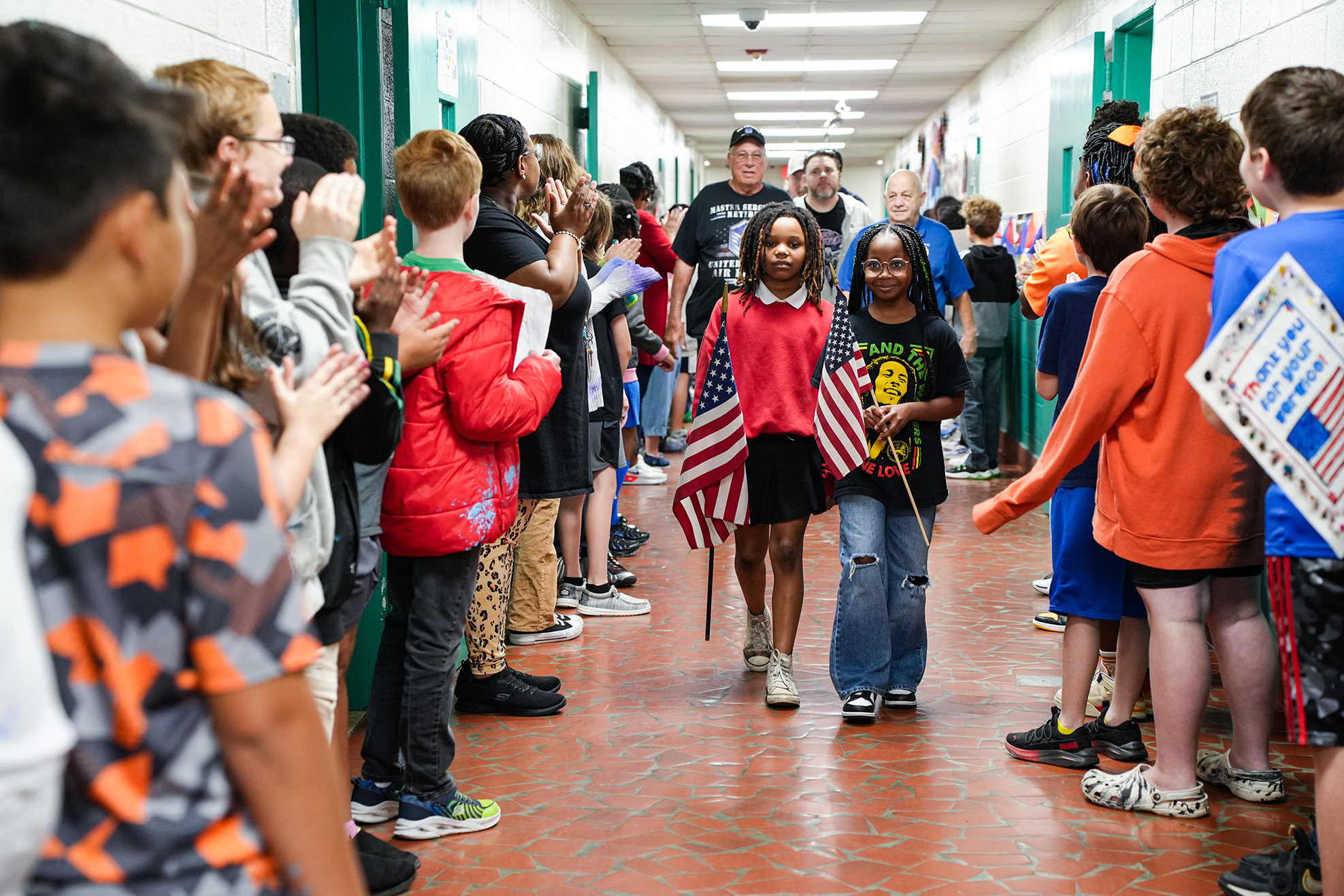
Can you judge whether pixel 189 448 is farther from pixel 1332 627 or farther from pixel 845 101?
pixel 845 101

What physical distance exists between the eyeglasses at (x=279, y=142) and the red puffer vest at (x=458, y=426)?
76 centimetres

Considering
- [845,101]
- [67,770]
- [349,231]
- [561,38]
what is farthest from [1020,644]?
[845,101]

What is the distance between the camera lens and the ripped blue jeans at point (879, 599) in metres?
3.33

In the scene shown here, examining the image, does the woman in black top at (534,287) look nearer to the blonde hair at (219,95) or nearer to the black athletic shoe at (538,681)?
the black athletic shoe at (538,681)

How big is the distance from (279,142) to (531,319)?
1.20 meters

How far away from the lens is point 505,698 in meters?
3.38

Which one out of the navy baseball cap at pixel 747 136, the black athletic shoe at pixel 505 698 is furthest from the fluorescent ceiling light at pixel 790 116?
the black athletic shoe at pixel 505 698

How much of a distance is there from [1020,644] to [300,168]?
9.94ft

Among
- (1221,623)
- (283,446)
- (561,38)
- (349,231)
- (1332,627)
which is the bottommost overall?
(1221,623)

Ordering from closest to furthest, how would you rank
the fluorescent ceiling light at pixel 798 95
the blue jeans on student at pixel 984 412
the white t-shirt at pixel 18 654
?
the white t-shirt at pixel 18 654 → the blue jeans on student at pixel 984 412 → the fluorescent ceiling light at pixel 798 95

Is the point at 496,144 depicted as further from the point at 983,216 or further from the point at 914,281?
the point at 983,216

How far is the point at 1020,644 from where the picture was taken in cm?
405

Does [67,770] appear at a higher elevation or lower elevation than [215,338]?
lower

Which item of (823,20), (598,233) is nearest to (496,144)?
(598,233)
